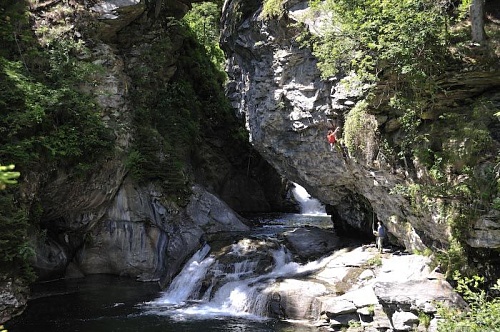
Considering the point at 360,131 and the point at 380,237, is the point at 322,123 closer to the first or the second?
the point at 360,131

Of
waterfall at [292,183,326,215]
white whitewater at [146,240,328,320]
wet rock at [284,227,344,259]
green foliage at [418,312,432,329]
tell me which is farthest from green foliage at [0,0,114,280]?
waterfall at [292,183,326,215]

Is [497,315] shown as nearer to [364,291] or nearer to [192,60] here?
[364,291]

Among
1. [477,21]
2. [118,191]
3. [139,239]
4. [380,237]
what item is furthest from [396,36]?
[139,239]

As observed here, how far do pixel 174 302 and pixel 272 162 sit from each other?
7481 millimetres

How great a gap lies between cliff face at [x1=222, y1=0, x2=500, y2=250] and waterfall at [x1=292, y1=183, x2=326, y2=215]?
9.34 meters

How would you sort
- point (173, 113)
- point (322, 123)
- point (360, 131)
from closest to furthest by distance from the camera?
point (360, 131) < point (322, 123) < point (173, 113)

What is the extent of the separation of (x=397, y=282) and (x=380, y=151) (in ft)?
11.7

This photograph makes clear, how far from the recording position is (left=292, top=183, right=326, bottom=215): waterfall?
29656mm

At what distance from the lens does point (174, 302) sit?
14.8 m

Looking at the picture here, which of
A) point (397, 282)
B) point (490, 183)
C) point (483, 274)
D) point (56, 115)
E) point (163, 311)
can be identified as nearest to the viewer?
point (490, 183)

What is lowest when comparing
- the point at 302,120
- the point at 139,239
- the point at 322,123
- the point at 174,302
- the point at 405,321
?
the point at 174,302

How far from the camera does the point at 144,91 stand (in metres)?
20.4

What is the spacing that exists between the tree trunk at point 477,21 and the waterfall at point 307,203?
19765mm

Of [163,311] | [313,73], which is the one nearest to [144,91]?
[313,73]
